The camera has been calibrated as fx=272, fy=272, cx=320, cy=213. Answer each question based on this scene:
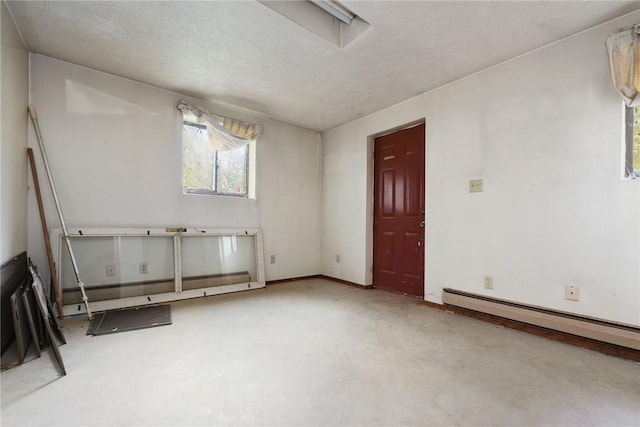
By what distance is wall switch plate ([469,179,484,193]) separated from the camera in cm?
263

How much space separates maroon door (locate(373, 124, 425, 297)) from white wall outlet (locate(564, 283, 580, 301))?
50.7 inches

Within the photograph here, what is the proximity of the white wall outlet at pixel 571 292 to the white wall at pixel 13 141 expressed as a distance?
3.98 m

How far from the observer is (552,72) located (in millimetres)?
2207

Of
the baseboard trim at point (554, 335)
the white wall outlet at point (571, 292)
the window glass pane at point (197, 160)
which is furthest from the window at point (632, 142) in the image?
the window glass pane at point (197, 160)

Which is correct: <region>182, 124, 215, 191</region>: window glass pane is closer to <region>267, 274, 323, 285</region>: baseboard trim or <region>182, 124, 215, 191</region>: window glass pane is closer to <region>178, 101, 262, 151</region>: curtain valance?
<region>178, 101, 262, 151</region>: curtain valance

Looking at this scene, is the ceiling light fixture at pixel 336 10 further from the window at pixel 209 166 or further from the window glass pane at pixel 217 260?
the window glass pane at pixel 217 260

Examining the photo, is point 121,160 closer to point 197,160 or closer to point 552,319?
point 197,160

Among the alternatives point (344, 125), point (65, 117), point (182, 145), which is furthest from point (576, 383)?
point (65, 117)

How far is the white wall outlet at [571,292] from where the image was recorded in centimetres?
205

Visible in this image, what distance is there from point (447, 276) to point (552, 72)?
1991mm

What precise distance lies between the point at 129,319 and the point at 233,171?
2073 millimetres

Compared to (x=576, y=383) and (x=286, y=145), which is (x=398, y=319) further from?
(x=286, y=145)

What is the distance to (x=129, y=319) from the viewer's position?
2424mm

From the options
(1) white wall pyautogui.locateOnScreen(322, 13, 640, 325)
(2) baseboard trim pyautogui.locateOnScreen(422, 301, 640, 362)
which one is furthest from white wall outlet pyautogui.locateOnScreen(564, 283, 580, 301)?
(2) baseboard trim pyautogui.locateOnScreen(422, 301, 640, 362)
